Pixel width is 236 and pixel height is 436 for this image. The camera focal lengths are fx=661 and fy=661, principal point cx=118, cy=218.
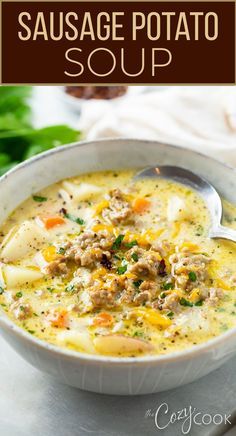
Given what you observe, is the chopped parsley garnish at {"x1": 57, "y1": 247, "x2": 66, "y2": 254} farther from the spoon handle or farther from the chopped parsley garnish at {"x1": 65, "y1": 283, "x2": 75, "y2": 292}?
the spoon handle

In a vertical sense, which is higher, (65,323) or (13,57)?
(13,57)

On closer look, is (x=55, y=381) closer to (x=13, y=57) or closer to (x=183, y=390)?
(x=183, y=390)

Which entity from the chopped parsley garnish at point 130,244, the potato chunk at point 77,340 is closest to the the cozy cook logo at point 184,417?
the potato chunk at point 77,340

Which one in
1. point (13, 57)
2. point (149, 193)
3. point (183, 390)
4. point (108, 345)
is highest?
point (13, 57)

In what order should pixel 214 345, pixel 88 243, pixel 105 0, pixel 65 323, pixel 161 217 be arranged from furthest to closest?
pixel 105 0 → pixel 161 217 → pixel 88 243 → pixel 65 323 → pixel 214 345

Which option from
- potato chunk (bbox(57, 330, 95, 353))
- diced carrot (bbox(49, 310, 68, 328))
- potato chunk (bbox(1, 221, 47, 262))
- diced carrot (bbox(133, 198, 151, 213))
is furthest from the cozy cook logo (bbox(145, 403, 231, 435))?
diced carrot (bbox(133, 198, 151, 213))

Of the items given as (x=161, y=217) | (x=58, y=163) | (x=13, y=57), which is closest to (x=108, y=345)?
(x=161, y=217)

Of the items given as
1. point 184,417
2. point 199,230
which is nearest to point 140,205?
point 199,230
